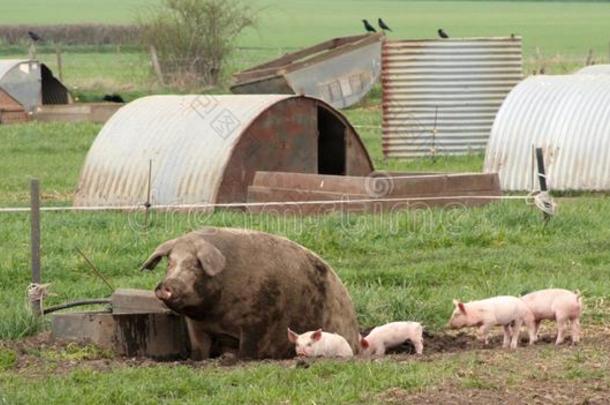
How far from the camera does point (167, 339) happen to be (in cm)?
1084

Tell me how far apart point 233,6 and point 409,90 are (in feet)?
63.9

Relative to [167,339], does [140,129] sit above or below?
above

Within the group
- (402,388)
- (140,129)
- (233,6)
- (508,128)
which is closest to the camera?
(402,388)

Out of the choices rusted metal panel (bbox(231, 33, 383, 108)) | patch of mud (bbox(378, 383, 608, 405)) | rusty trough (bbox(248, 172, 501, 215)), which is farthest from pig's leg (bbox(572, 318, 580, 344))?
rusted metal panel (bbox(231, 33, 383, 108))

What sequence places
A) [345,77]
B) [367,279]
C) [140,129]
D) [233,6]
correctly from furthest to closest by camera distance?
[233,6] → [345,77] → [140,129] → [367,279]

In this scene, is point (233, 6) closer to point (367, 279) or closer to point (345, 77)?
point (345, 77)

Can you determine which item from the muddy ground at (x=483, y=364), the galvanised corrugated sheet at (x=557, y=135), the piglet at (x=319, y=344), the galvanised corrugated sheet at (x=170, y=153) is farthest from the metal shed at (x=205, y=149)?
the piglet at (x=319, y=344)

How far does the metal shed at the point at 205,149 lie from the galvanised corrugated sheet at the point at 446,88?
24.7 feet

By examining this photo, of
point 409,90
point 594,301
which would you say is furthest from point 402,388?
point 409,90

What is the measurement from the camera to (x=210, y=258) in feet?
33.3

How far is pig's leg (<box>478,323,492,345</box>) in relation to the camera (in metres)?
10.6

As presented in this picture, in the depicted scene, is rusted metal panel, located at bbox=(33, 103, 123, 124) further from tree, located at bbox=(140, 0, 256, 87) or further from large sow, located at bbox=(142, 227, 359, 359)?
large sow, located at bbox=(142, 227, 359, 359)

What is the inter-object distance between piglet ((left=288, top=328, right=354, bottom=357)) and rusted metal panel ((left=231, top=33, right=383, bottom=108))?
93.2 ft

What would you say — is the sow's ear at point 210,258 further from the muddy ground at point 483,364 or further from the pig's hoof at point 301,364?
the pig's hoof at point 301,364
